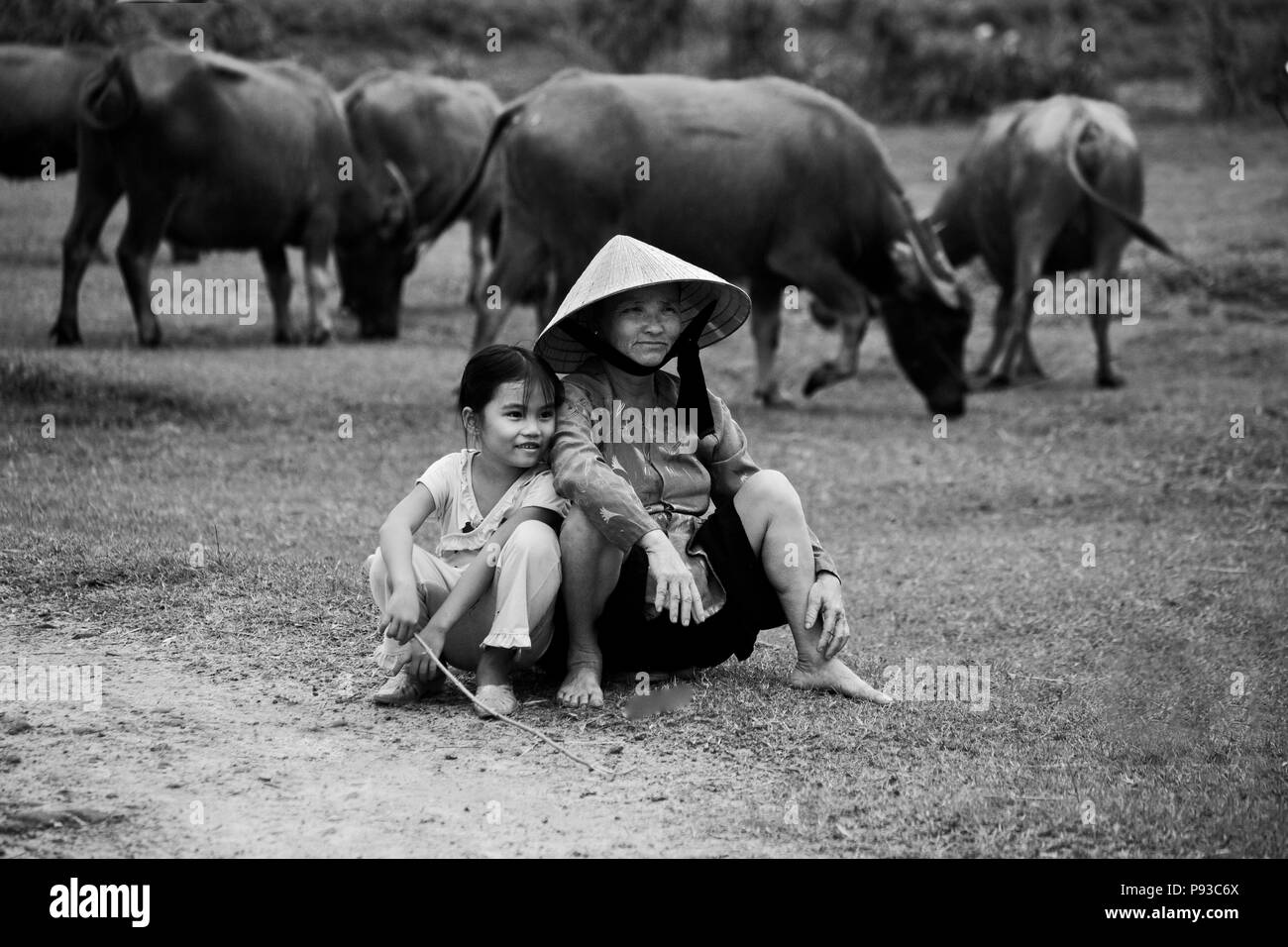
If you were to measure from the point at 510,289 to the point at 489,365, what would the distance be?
20.6 ft

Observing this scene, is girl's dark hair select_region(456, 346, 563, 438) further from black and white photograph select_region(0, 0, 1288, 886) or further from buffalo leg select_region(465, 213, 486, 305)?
buffalo leg select_region(465, 213, 486, 305)

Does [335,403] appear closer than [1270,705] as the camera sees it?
No

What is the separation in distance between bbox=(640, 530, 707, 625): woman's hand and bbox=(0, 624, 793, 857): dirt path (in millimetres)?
396

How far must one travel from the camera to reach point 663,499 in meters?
4.98

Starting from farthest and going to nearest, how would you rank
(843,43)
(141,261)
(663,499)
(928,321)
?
(843,43)
(141,261)
(928,321)
(663,499)

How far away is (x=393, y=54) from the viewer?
25375mm

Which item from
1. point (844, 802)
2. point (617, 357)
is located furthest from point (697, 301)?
point (844, 802)

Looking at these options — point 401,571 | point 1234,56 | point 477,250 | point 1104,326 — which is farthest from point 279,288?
point 1234,56

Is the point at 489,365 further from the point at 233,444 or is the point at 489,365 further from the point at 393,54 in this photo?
the point at 393,54

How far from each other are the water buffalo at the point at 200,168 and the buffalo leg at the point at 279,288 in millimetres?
11

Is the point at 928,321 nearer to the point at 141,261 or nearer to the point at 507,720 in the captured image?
the point at 141,261

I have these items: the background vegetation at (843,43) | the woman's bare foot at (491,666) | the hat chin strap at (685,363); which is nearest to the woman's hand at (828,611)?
the hat chin strap at (685,363)

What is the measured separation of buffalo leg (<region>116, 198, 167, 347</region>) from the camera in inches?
468

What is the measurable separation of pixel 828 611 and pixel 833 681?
0.99 feet
